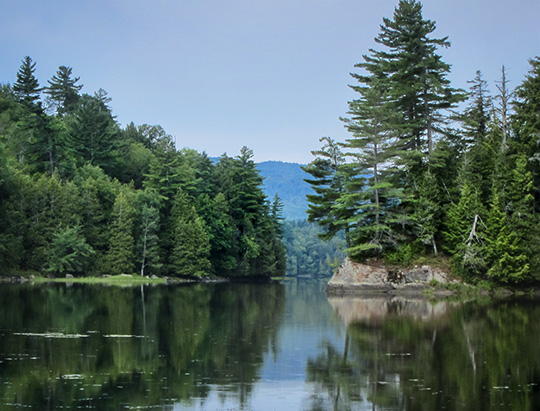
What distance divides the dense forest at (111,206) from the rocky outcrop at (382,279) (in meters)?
29.6

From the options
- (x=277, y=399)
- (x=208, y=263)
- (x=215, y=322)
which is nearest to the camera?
(x=277, y=399)

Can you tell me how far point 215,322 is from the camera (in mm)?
28969

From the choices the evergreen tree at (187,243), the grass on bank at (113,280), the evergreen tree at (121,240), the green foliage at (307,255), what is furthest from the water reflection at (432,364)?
the green foliage at (307,255)

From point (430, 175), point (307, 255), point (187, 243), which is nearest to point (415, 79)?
point (430, 175)

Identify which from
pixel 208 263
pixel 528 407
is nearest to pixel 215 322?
pixel 528 407

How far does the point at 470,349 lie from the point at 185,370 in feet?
30.6

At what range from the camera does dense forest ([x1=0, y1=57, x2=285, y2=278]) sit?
69.4 metres

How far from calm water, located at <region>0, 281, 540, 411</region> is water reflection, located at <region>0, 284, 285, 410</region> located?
0.04 meters

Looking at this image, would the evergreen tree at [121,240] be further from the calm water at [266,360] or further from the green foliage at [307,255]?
the green foliage at [307,255]

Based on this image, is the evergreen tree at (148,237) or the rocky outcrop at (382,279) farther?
the evergreen tree at (148,237)

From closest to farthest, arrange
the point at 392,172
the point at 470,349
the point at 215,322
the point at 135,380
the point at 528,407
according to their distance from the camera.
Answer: the point at 528,407
the point at 135,380
the point at 470,349
the point at 215,322
the point at 392,172

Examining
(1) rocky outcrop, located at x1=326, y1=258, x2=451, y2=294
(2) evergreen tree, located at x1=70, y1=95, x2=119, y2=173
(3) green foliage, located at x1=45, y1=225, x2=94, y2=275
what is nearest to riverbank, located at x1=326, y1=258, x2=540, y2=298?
(1) rocky outcrop, located at x1=326, y1=258, x2=451, y2=294

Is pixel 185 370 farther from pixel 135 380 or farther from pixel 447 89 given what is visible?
pixel 447 89

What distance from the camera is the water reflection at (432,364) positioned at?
13781 mm
